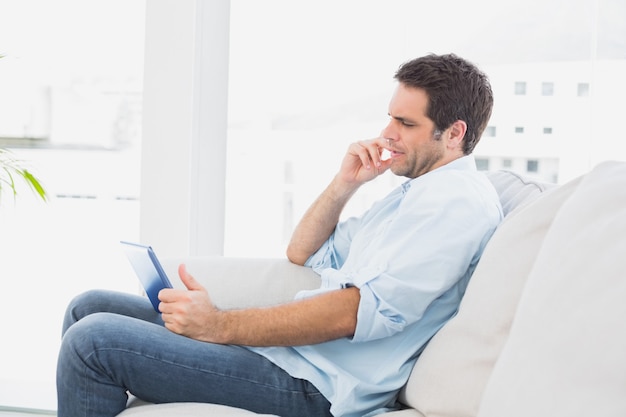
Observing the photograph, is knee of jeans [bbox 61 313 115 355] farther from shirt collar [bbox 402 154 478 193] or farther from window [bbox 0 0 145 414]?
window [bbox 0 0 145 414]

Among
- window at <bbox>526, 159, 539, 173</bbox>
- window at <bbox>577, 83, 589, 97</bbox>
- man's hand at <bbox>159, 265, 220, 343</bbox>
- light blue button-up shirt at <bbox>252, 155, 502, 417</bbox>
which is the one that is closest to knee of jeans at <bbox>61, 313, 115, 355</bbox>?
man's hand at <bbox>159, 265, 220, 343</bbox>

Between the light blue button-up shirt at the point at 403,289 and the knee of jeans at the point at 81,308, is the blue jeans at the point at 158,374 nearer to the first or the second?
the light blue button-up shirt at the point at 403,289

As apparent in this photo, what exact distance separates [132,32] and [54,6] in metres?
0.34

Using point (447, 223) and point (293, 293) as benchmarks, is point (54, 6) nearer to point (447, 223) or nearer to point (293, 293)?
point (293, 293)

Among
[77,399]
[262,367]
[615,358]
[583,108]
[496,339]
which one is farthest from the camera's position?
[583,108]

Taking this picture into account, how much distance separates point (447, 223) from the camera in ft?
5.71

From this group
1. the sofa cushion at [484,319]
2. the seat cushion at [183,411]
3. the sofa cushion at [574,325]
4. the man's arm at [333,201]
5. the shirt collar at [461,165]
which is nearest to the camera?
the sofa cushion at [574,325]

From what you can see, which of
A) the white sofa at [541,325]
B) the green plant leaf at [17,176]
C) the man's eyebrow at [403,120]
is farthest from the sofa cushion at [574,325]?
the green plant leaf at [17,176]

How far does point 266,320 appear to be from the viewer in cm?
184

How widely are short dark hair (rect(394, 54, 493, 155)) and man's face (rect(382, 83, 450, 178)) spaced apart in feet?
0.06

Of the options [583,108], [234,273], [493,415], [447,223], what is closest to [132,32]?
[234,273]

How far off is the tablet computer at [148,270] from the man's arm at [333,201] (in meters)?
0.46

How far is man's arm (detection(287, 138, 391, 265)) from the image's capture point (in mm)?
2240

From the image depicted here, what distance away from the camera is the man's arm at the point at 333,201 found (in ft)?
7.35
